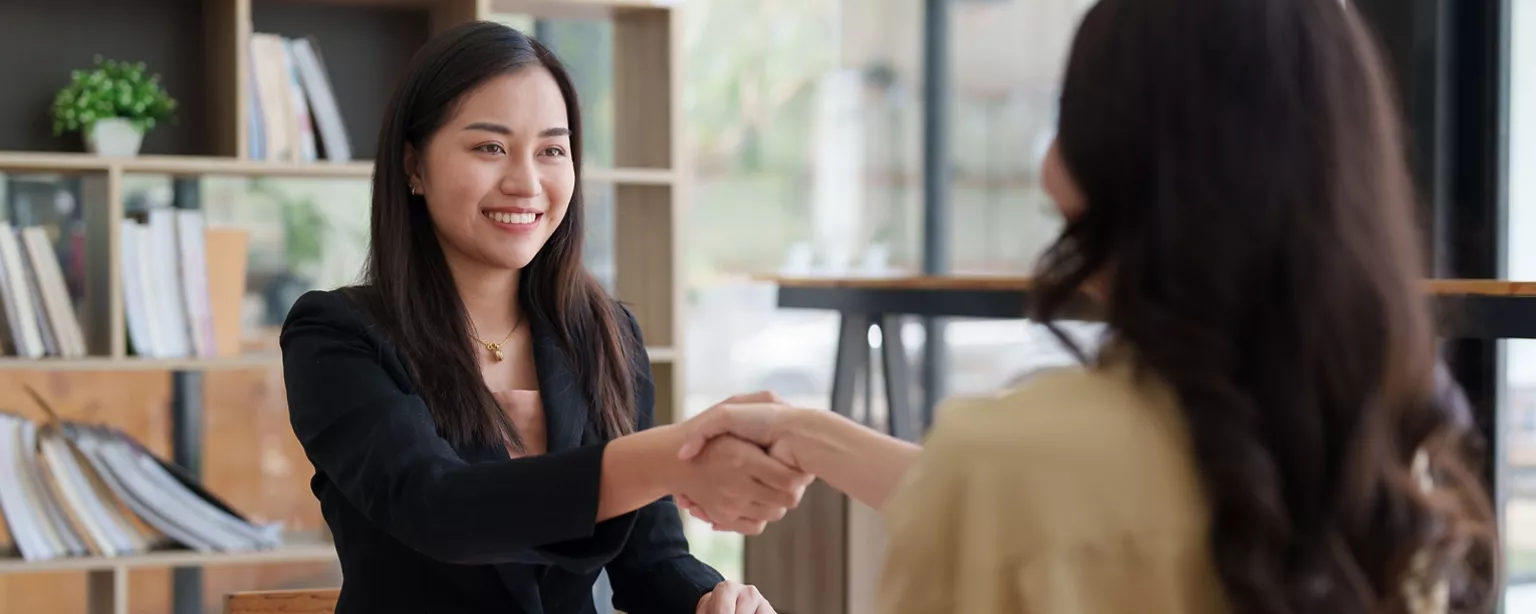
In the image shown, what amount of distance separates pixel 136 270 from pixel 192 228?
0.13 m

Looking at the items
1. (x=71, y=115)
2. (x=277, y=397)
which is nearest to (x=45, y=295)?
(x=71, y=115)

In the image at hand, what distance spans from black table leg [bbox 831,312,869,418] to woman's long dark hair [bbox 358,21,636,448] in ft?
5.90

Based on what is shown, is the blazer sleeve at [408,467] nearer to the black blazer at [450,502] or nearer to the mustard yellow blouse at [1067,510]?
the black blazer at [450,502]

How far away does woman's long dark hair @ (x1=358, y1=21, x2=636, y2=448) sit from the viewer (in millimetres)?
1659

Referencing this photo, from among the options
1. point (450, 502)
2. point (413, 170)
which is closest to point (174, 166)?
point (413, 170)

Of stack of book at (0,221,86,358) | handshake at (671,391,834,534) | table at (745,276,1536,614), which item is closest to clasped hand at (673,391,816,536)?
handshake at (671,391,834,534)

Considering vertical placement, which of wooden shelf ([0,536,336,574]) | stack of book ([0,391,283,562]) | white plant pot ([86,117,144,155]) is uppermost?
white plant pot ([86,117,144,155])

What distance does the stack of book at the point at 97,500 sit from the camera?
9.58ft

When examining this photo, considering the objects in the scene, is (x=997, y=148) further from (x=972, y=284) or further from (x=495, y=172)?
(x=495, y=172)

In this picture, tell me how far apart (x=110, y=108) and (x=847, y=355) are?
1.72 metres

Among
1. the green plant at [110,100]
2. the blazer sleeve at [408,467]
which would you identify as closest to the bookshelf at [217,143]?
the green plant at [110,100]

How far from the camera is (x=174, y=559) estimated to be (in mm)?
2982

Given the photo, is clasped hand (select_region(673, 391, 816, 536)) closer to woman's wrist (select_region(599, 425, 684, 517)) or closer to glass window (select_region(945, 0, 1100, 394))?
woman's wrist (select_region(599, 425, 684, 517))

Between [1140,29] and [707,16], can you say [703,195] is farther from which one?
[1140,29]
